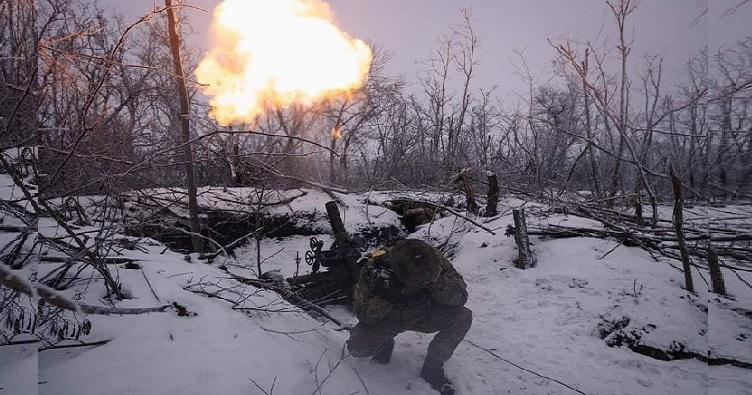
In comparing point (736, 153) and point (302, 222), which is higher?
point (736, 153)

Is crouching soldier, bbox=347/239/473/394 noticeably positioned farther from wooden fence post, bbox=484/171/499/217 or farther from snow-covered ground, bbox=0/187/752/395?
wooden fence post, bbox=484/171/499/217

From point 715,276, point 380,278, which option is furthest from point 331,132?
point 715,276

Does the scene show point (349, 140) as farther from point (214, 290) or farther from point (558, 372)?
point (558, 372)

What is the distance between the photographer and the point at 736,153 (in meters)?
1.37

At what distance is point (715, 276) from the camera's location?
3344mm

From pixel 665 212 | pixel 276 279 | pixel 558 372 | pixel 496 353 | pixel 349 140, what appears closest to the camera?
pixel 558 372

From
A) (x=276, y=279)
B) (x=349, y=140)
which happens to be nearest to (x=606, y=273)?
(x=349, y=140)

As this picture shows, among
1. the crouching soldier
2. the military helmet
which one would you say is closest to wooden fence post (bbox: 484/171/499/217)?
the crouching soldier

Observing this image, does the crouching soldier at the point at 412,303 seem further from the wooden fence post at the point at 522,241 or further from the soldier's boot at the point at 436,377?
the wooden fence post at the point at 522,241

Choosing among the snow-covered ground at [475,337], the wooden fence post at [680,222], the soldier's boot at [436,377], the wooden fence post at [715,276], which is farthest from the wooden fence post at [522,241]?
the soldier's boot at [436,377]

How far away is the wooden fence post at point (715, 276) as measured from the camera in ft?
10.6

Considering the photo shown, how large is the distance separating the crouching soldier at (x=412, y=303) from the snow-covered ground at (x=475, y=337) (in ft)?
0.56

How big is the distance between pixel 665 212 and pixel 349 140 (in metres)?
5.21

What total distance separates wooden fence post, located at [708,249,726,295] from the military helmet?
241 centimetres
